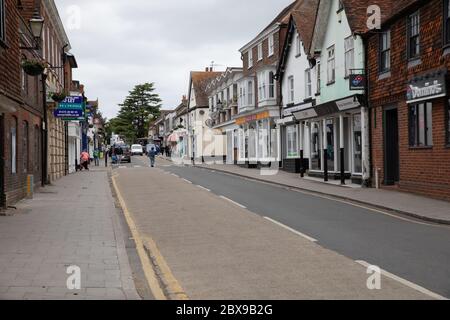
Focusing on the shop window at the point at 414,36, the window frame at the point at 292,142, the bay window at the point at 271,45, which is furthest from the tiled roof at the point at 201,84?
the shop window at the point at 414,36

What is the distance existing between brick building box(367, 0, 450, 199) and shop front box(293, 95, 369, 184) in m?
0.77

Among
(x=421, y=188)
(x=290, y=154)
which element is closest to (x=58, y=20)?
(x=290, y=154)

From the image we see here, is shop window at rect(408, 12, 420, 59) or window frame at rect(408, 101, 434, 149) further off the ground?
shop window at rect(408, 12, 420, 59)

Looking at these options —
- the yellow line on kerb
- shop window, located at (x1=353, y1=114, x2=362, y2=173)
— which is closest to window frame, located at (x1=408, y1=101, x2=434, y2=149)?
shop window, located at (x1=353, y1=114, x2=362, y2=173)

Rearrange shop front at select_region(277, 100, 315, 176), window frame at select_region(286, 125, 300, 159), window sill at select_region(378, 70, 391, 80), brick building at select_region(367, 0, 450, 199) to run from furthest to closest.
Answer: window frame at select_region(286, 125, 300, 159) → shop front at select_region(277, 100, 315, 176) → window sill at select_region(378, 70, 391, 80) → brick building at select_region(367, 0, 450, 199)

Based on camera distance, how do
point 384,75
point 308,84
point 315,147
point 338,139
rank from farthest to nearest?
point 308,84 < point 315,147 < point 338,139 < point 384,75

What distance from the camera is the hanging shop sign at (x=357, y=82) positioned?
22.5 meters

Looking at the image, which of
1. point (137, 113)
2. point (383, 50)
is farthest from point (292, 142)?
point (137, 113)

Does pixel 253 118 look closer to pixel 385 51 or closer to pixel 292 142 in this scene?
pixel 292 142

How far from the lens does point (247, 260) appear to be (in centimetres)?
895

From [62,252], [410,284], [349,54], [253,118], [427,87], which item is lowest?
[410,284]

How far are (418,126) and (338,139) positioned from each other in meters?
7.98

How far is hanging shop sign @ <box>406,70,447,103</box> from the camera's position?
54.3 feet

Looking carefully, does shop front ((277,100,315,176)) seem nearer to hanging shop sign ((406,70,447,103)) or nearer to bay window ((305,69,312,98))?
bay window ((305,69,312,98))
